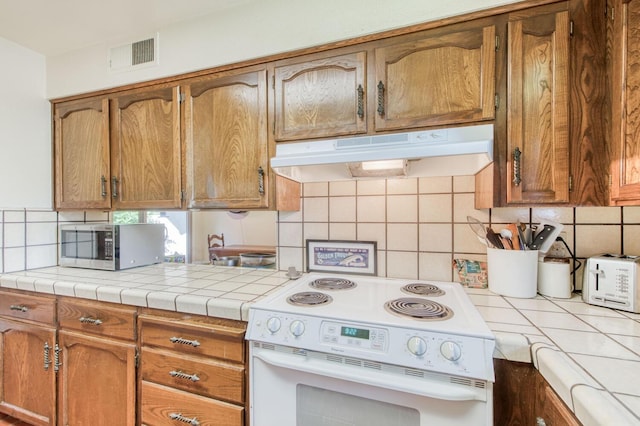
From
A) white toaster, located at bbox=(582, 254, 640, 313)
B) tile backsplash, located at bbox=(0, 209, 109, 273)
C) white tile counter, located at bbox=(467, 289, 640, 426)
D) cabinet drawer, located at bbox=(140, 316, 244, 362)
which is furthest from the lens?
tile backsplash, located at bbox=(0, 209, 109, 273)

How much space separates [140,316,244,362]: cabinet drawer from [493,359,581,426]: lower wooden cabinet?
0.86 meters

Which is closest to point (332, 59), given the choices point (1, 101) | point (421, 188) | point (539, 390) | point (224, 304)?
point (421, 188)

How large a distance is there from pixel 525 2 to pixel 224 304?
1630 mm

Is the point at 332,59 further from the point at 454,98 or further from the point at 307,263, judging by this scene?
the point at 307,263

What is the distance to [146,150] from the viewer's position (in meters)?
1.63

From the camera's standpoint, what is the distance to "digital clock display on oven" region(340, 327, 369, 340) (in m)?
0.91

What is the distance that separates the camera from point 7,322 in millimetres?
1568

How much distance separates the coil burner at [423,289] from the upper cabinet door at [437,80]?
72 cm

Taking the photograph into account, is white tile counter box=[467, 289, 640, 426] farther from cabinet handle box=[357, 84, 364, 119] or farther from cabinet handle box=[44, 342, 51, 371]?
cabinet handle box=[44, 342, 51, 371]

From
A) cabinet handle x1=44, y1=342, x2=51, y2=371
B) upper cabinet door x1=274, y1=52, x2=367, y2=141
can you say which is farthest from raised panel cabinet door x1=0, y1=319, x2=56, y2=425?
upper cabinet door x1=274, y1=52, x2=367, y2=141

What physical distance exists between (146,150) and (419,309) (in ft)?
5.43

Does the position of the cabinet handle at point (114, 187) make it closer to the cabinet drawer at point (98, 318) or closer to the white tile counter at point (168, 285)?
the white tile counter at point (168, 285)

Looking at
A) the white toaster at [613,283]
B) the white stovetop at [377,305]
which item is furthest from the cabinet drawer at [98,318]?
the white toaster at [613,283]

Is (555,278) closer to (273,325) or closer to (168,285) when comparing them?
(273,325)
